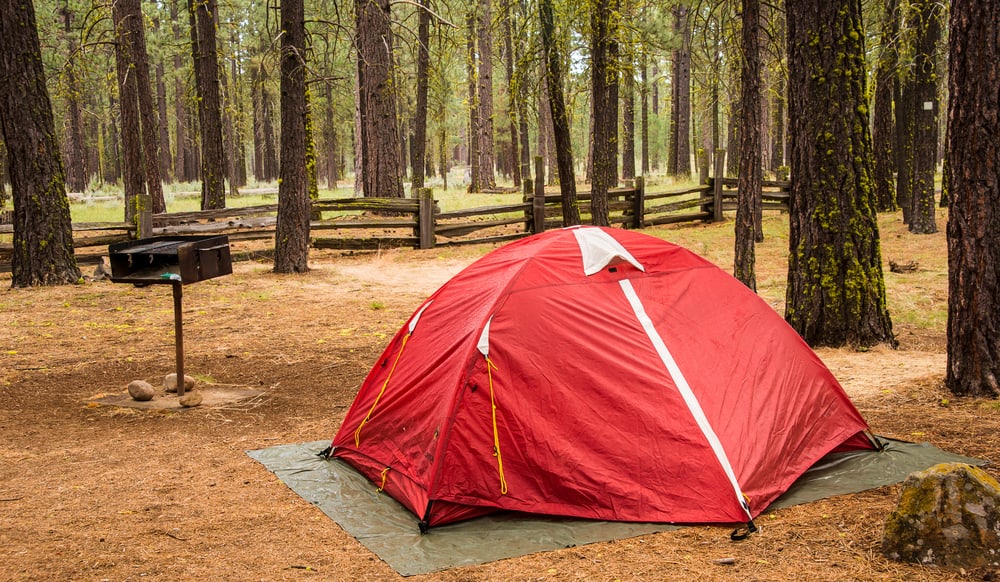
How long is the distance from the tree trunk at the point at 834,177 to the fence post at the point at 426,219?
10011mm

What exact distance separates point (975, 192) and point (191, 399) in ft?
20.3

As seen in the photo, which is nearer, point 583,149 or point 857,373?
point 857,373

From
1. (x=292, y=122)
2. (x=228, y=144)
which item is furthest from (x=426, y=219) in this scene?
(x=228, y=144)

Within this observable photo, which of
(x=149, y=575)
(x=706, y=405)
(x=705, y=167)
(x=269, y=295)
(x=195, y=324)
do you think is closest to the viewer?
(x=149, y=575)

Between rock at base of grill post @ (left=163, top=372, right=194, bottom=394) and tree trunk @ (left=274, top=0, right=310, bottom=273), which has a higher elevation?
tree trunk @ (left=274, top=0, right=310, bottom=273)

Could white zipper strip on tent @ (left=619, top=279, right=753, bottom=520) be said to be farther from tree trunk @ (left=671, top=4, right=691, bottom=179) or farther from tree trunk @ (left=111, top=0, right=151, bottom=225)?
tree trunk @ (left=671, top=4, right=691, bottom=179)

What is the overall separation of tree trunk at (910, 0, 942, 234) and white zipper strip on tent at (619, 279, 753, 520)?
42.2 ft

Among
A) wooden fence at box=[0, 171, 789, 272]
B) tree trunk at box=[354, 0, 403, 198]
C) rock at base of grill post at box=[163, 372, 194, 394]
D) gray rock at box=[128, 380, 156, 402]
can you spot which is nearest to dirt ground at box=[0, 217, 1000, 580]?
gray rock at box=[128, 380, 156, 402]

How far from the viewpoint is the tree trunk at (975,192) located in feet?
18.5

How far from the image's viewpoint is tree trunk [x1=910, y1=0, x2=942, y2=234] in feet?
51.3

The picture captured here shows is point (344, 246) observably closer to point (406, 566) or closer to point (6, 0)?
point (6, 0)

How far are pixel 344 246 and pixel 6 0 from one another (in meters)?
7.32

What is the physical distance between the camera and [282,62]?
13.0 m

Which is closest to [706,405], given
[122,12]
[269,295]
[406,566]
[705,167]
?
[406,566]
